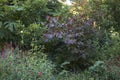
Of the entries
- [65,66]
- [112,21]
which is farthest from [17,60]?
[112,21]

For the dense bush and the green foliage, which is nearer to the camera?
the green foliage

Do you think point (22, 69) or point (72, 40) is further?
point (72, 40)

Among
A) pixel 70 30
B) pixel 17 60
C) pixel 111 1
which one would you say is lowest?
pixel 17 60

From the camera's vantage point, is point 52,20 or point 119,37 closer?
point 52,20

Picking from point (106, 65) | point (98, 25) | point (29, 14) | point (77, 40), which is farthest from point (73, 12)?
point (106, 65)

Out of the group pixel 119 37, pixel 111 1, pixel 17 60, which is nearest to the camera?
pixel 17 60

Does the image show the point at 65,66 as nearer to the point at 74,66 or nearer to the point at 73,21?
the point at 74,66

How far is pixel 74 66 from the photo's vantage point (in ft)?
21.2

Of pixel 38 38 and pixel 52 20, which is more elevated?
pixel 52 20

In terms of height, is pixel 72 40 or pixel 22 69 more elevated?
pixel 72 40

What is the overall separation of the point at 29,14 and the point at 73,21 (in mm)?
1579

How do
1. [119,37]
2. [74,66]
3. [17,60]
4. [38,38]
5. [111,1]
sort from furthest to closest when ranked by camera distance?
[111,1], [119,37], [38,38], [74,66], [17,60]

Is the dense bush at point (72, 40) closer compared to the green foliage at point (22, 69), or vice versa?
the green foliage at point (22, 69)

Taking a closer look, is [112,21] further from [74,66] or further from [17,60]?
[17,60]
